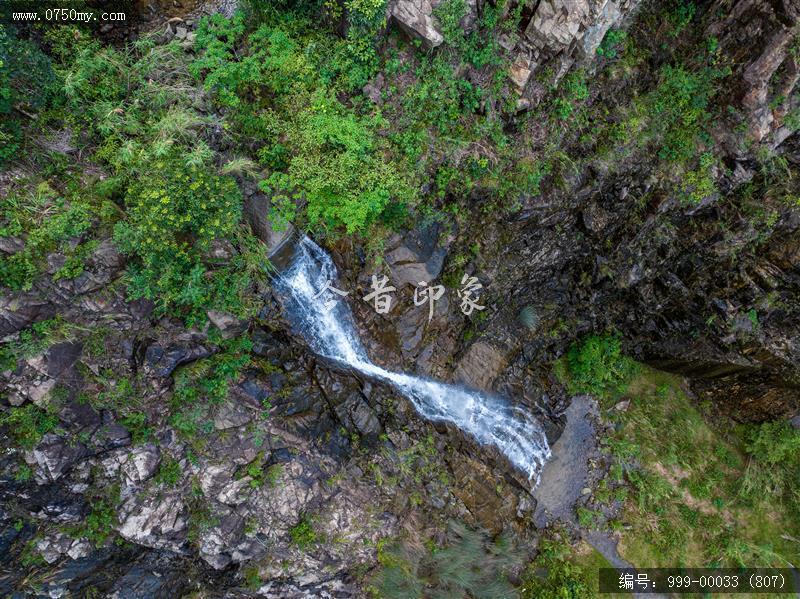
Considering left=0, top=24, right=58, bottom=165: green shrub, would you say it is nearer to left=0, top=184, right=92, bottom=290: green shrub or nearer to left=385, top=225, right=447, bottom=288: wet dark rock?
left=0, top=184, right=92, bottom=290: green shrub

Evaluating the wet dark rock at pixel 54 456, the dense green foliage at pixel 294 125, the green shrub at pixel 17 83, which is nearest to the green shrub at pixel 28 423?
the wet dark rock at pixel 54 456

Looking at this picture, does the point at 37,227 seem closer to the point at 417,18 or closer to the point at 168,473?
the point at 168,473

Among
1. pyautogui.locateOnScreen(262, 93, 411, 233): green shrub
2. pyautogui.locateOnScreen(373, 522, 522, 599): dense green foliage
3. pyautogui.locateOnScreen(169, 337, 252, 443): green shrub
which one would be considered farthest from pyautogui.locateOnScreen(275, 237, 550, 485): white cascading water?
pyautogui.locateOnScreen(373, 522, 522, 599): dense green foliage

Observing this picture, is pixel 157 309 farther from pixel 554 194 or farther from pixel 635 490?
pixel 635 490

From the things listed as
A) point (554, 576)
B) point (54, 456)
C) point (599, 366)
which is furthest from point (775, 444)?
point (54, 456)

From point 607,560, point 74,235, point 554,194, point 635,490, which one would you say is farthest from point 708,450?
point 74,235
